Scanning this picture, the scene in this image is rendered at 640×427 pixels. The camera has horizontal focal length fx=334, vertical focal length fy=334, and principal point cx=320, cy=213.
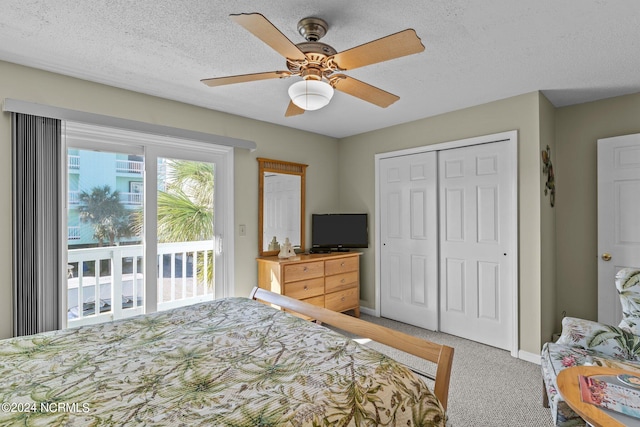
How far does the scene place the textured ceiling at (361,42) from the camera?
1761 millimetres

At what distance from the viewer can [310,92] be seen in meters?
1.78

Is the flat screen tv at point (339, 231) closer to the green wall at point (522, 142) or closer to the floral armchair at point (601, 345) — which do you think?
the green wall at point (522, 142)

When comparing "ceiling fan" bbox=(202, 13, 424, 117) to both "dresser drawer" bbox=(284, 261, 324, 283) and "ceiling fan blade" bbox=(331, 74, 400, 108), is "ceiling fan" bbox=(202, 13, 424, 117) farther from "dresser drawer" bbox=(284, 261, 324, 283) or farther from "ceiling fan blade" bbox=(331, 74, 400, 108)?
"dresser drawer" bbox=(284, 261, 324, 283)

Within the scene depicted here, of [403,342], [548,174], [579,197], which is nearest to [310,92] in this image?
[403,342]

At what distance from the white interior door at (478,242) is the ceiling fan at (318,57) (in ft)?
5.64

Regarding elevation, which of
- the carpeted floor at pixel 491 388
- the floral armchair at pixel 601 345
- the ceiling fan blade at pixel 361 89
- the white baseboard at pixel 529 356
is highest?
the ceiling fan blade at pixel 361 89

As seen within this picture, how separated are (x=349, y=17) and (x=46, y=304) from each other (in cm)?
285

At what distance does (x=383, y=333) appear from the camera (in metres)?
1.64

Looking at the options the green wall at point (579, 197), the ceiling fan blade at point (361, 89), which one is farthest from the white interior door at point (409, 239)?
the ceiling fan blade at point (361, 89)

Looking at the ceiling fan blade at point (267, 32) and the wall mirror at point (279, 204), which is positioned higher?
the ceiling fan blade at point (267, 32)

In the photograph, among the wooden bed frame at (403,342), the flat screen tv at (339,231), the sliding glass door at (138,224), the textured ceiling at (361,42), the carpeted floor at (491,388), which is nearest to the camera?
the wooden bed frame at (403,342)

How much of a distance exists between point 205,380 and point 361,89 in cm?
171

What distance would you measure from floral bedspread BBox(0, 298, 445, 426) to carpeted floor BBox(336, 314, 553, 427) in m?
1.20

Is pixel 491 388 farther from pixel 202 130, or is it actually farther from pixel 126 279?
pixel 202 130
